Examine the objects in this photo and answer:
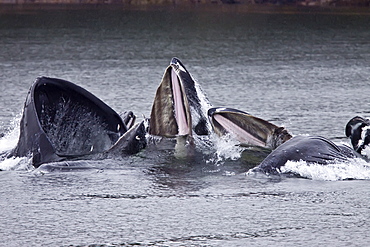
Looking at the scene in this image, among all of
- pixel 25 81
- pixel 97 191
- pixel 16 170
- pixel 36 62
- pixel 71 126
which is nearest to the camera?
pixel 97 191

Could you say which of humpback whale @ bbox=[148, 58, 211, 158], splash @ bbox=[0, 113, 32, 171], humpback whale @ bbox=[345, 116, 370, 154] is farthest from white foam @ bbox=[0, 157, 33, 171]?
humpback whale @ bbox=[345, 116, 370, 154]

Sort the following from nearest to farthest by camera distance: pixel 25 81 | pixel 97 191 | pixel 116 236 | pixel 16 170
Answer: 1. pixel 116 236
2. pixel 97 191
3. pixel 16 170
4. pixel 25 81

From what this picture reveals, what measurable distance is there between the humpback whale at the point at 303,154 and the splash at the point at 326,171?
0.06 metres

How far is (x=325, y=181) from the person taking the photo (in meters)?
10.1

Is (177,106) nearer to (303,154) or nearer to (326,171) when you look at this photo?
(303,154)

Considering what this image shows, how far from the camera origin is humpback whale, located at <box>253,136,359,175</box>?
10383mm

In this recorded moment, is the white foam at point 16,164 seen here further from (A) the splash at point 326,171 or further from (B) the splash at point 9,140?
(A) the splash at point 326,171

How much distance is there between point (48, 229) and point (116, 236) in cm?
68

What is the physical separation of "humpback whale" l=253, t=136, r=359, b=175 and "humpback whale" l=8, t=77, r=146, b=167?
1.64m

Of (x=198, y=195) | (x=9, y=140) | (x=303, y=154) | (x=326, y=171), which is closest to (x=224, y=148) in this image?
(x=303, y=154)

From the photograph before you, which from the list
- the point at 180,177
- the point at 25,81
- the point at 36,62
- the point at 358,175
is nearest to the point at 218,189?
the point at 180,177

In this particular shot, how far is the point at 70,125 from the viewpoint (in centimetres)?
1155

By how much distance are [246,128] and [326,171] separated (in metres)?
1.48

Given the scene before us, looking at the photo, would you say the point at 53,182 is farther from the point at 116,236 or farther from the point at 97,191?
the point at 116,236
